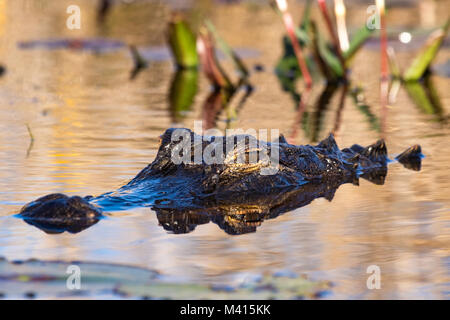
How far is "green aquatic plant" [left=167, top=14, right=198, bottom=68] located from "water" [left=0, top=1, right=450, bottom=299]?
38 cm

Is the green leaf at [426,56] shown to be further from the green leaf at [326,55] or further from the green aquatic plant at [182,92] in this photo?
the green aquatic plant at [182,92]

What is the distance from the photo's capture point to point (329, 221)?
4.34 meters

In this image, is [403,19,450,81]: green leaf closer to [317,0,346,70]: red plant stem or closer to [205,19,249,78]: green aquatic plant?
[317,0,346,70]: red plant stem

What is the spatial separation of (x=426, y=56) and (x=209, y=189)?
19.1ft

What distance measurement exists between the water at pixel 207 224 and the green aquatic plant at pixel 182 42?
385mm

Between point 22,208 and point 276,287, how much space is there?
167 centimetres

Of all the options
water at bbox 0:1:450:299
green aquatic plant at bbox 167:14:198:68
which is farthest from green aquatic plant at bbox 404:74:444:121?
green aquatic plant at bbox 167:14:198:68

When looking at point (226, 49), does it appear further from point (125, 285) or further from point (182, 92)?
point (125, 285)

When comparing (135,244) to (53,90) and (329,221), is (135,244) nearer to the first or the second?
(329,221)

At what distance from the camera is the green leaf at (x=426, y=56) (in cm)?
921

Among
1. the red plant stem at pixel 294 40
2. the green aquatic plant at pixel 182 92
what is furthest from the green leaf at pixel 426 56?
the green aquatic plant at pixel 182 92

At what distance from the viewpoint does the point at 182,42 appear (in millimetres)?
11508

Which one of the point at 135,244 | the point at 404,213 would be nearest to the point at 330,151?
the point at 404,213

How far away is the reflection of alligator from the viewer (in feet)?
13.9
